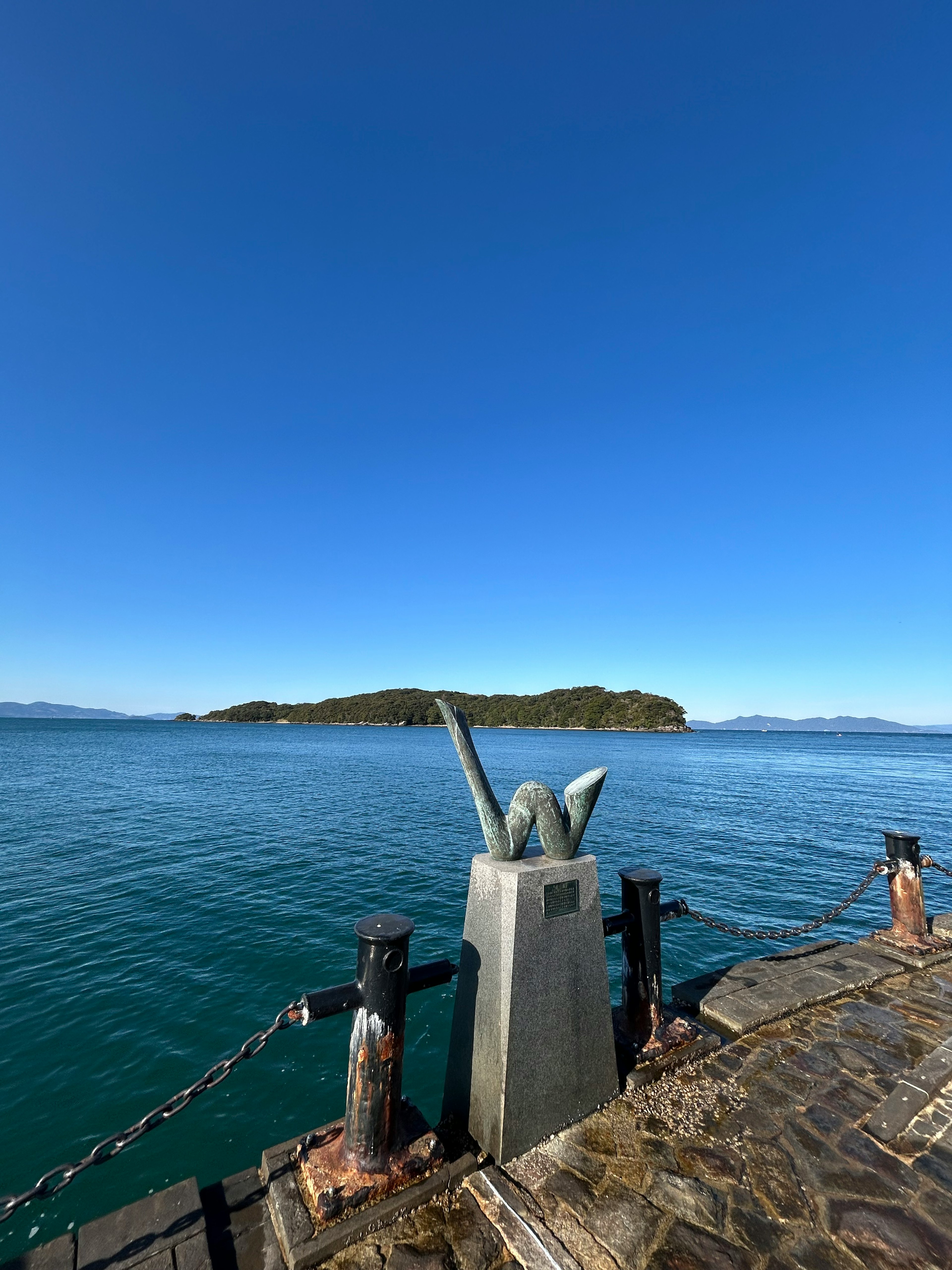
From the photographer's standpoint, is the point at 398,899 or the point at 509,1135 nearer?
the point at 509,1135

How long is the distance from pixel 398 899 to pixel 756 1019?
Result: 10.2m

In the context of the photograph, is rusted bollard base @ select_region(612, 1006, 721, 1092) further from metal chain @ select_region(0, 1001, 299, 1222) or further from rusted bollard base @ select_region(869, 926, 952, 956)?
rusted bollard base @ select_region(869, 926, 952, 956)

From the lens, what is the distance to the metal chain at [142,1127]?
2.67 metres

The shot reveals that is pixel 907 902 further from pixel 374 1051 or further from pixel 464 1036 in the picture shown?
pixel 374 1051

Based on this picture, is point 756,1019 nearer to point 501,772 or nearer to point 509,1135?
point 509,1135

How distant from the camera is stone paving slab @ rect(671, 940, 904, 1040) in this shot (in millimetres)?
5582

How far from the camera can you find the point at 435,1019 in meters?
8.52

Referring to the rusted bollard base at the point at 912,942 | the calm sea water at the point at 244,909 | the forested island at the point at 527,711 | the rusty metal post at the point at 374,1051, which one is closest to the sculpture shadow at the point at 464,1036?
the rusty metal post at the point at 374,1051

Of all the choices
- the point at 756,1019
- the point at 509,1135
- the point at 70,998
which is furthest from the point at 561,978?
the point at 70,998

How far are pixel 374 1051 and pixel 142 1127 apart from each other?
4.46 ft

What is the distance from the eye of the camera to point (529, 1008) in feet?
12.6

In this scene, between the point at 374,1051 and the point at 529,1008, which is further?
the point at 529,1008

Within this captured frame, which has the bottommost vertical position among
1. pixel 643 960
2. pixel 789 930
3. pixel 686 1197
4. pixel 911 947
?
pixel 686 1197

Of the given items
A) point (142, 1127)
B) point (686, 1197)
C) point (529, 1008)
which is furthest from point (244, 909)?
point (686, 1197)
